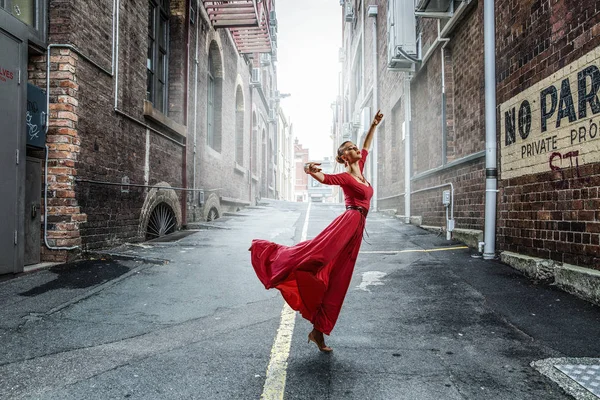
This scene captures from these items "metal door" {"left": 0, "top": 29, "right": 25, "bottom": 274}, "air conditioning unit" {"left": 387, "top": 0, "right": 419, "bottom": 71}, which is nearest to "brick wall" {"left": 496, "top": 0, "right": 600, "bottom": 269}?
A: "air conditioning unit" {"left": 387, "top": 0, "right": 419, "bottom": 71}

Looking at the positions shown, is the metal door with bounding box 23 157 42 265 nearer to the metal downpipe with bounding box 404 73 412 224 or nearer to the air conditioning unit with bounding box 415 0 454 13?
the air conditioning unit with bounding box 415 0 454 13

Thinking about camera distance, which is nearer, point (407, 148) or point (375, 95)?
point (407, 148)

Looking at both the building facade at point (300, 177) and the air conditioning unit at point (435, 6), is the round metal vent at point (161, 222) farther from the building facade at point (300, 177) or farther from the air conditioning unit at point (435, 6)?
the building facade at point (300, 177)

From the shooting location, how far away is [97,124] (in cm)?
663

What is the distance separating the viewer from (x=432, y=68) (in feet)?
32.4

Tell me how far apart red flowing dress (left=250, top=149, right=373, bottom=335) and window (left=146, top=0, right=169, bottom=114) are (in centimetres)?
763

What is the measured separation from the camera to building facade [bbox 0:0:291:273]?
5375mm

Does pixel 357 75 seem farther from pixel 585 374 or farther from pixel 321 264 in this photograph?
pixel 585 374

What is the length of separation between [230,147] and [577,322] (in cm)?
1448

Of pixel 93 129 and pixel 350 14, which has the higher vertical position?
pixel 350 14

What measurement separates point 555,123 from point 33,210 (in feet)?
22.2

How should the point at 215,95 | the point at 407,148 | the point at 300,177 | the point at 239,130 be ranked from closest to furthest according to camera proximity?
the point at 407,148 → the point at 215,95 → the point at 239,130 → the point at 300,177

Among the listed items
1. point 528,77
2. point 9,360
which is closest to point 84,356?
point 9,360

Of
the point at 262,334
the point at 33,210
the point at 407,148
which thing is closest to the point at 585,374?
the point at 262,334
